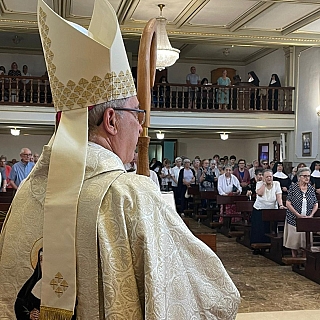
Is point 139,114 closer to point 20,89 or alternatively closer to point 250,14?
point 250,14

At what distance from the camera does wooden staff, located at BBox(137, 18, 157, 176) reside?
154 cm

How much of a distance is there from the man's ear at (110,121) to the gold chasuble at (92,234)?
0.12 ft

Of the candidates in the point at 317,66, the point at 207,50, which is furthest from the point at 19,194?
the point at 207,50

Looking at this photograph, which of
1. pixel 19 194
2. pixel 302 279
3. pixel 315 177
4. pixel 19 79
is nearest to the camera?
pixel 19 194

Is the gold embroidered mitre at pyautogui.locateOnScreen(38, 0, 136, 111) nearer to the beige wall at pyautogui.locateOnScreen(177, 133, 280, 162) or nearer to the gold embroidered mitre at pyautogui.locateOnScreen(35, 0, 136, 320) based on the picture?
the gold embroidered mitre at pyautogui.locateOnScreen(35, 0, 136, 320)

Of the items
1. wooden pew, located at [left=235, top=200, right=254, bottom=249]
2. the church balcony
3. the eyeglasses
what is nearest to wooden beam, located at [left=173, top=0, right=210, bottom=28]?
the church balcony

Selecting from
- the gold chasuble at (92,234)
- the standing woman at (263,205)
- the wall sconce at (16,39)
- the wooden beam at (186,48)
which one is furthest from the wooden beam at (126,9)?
the gold chasuble at (92,234)

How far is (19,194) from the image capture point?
4.40ft

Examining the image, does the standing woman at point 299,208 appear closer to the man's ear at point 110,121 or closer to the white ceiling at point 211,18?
the white ceiling at point 211,18

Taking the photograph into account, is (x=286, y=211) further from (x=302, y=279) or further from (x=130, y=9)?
(x=130, y=9)

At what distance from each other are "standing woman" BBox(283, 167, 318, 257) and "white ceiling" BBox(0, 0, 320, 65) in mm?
3886

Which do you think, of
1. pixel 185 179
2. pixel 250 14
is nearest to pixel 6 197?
pixel 185 179

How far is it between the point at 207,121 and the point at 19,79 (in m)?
5.45

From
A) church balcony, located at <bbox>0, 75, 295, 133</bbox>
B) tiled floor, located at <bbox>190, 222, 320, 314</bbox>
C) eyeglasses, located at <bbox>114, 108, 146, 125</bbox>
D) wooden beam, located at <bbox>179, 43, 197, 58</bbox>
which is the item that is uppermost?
wooden beam, located at <bbox>179, 43, 197, 58</bbox>
